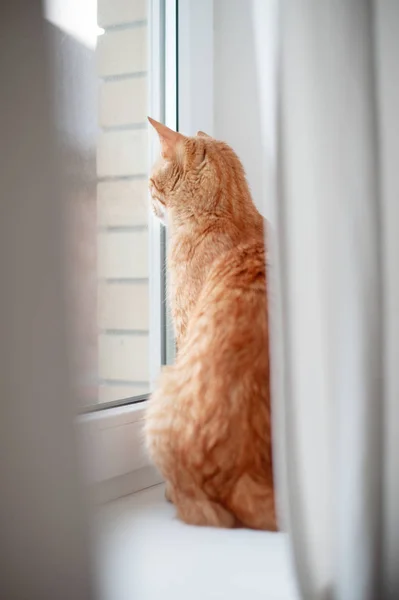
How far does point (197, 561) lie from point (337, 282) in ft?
1.61

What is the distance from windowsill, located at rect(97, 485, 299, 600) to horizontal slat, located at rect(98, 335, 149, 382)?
0.39 meters

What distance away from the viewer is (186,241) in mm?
1084

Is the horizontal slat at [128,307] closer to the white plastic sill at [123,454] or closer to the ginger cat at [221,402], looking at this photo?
the white plastic sill at [123,454]

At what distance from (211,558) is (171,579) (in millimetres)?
86

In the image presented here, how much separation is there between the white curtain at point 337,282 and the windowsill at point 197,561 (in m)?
0.11

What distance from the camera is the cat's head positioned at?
1.10m

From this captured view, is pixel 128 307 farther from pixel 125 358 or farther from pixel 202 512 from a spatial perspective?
pixel 202 512

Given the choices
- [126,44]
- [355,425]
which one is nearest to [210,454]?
[355,425]

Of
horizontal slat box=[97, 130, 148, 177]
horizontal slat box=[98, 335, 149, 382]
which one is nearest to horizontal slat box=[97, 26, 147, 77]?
horizontal slat box=[97, 130, 148, 177]

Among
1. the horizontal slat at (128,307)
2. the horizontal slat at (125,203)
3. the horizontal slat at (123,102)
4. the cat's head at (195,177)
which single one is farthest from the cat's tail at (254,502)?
the horizontal slat at (123,102)

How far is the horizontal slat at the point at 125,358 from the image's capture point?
51.3 inches

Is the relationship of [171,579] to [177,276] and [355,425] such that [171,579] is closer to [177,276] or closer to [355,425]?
[355,425]

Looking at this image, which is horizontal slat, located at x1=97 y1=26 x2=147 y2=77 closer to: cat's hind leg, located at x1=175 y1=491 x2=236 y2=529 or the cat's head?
the cat's head

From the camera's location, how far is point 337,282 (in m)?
0.60
